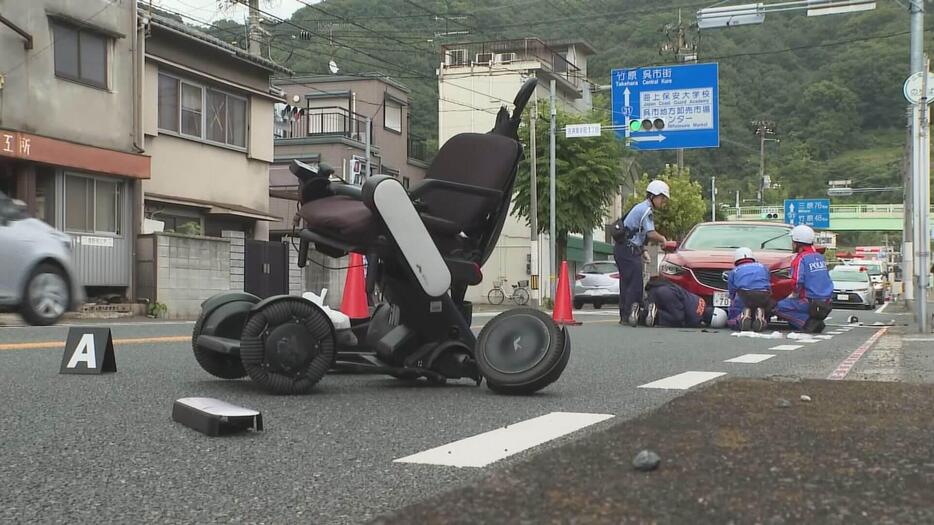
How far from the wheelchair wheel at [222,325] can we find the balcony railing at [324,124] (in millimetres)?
32478

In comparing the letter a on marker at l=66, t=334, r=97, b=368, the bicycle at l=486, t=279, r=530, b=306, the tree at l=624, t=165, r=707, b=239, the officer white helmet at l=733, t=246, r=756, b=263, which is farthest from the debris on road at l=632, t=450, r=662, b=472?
the tree at l=624, t=165, r=707, b=239

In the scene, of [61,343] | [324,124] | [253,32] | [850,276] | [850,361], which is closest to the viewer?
[850,361]

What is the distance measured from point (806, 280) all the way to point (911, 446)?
9575mm

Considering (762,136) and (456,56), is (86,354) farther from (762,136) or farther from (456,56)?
(762,136)

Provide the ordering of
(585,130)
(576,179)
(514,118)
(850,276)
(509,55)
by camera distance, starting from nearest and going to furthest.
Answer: (514,118) < (585,130) < (850,276) < (576,179) < (509,55)

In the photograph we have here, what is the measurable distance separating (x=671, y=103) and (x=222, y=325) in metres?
24.8

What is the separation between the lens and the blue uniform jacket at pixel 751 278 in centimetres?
1178

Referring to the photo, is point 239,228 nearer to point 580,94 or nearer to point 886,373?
point 886,373

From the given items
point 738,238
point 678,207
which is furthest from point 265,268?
point 678,207

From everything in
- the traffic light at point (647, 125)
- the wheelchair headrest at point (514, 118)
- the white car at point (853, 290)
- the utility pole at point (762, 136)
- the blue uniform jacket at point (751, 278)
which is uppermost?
the utility pole at point (762, 136)

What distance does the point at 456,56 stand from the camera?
173ft

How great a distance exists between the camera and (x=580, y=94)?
53.3 metres

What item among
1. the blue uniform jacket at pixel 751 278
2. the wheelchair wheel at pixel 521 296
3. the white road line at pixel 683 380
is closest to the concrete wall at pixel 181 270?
the blue uniform jacket at pixel 751 278

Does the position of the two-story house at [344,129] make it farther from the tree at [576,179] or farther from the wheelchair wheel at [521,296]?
the wheelchair wheel at [521,296]
